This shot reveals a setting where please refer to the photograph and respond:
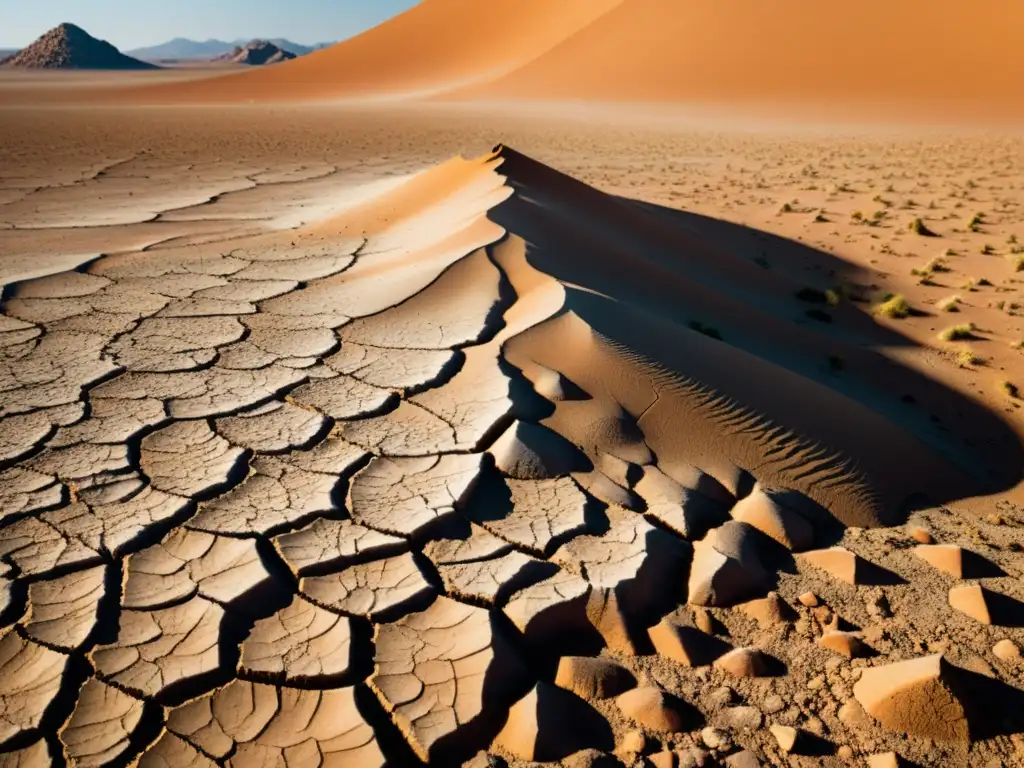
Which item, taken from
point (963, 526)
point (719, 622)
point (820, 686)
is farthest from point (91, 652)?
point (963, 526)

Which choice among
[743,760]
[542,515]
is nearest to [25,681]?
[542,515]

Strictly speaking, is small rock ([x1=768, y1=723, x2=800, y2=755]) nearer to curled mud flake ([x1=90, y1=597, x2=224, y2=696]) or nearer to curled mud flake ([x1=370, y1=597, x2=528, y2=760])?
curled mud flake ([x1=370, y1=597, x2=528, y2=760])

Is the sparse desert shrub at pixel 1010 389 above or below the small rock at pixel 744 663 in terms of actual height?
below

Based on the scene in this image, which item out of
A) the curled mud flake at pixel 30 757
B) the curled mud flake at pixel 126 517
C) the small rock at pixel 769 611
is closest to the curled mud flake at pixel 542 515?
the small rock at pixel 769 611

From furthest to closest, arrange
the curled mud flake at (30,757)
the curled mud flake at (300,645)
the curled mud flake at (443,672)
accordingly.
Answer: the curled mud flake at (300,645)
the curled mud flake at (443,672)
the curled mud flake at (30,757)

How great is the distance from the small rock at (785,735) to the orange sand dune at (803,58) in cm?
2769

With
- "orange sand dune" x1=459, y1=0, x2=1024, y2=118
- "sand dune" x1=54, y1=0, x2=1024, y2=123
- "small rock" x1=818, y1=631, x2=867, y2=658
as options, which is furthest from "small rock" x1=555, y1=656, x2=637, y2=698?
"orange sand dune" x1=459, y1=0, x2=1024, y2=118

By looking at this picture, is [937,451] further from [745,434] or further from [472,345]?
[472,345]

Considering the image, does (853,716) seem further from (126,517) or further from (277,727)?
(126,517)

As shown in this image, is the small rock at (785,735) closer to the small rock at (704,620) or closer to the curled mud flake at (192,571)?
the small rock at (704,620)

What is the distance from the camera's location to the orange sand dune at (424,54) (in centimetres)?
3794

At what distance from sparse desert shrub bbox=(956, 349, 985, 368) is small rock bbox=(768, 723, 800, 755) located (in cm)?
328

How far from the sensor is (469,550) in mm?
2275

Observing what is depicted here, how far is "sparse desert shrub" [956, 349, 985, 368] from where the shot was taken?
4320mm
